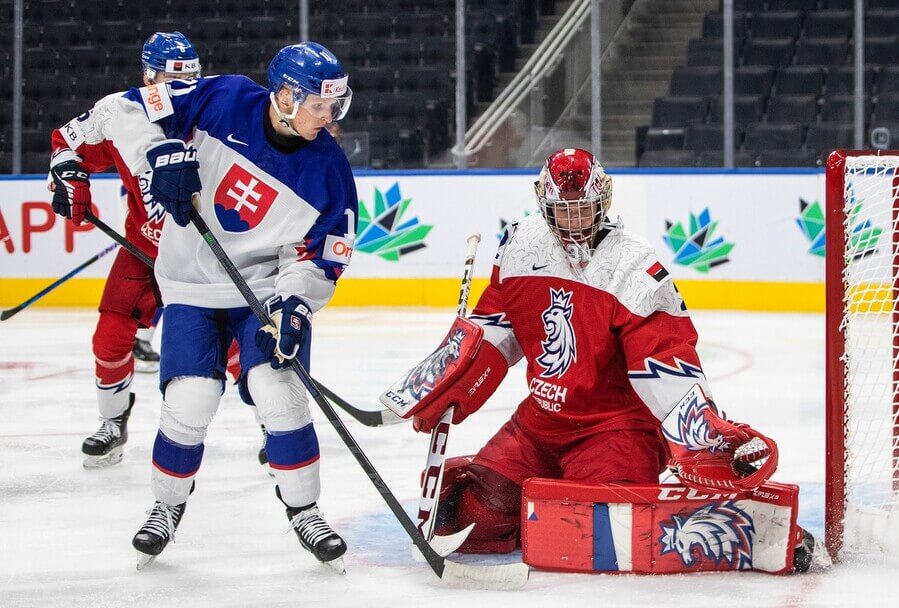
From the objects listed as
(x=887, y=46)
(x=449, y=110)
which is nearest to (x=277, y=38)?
(x=449, y=110)

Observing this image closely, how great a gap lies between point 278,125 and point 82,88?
5559 millimetres

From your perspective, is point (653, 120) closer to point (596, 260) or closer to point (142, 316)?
point (142, 316)

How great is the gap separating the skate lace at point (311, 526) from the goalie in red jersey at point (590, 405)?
0.89 feet

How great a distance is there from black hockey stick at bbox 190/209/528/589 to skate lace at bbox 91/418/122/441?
1272mm

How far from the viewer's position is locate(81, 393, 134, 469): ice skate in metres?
3.58

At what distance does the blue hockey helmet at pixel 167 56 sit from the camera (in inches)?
147

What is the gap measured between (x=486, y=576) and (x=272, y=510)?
805 millimetres

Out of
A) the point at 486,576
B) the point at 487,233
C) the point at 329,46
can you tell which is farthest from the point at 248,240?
the point at 329,46

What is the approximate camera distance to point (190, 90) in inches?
104

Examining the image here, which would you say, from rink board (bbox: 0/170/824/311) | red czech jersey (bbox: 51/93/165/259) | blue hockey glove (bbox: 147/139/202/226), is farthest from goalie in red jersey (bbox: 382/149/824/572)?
rink board (bbox: 0/170/824/311)

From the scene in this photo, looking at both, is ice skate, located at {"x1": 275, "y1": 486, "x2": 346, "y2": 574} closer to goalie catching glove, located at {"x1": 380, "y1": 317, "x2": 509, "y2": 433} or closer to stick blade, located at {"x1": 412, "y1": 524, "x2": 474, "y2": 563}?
stick blade, located at {"x1": 412, "y1": 524, "x2": 474, "y2": 563}

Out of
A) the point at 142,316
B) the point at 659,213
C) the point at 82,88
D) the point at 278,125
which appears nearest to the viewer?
the point at 278,125

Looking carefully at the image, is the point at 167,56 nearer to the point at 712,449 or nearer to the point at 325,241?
the point at 325,241

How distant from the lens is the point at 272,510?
3.07 metres
